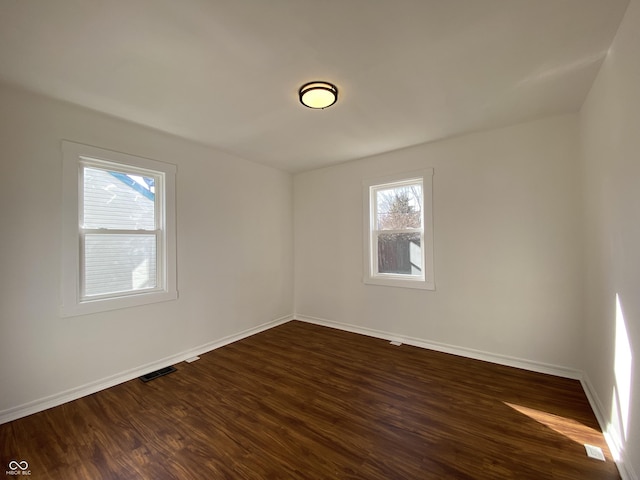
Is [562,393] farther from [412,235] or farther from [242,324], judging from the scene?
[242,324]

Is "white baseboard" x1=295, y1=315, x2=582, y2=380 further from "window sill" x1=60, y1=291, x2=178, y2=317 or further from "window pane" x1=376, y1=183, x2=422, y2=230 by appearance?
"window sill" x1=60, y1=291, x2=178, y2=317

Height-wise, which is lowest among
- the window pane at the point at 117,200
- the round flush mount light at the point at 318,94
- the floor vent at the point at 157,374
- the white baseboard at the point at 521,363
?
the floor vent at the point at 157,374

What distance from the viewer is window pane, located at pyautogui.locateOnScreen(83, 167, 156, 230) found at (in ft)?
8.50

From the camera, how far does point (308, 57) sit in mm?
1795

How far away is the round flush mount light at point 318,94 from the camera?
209cm

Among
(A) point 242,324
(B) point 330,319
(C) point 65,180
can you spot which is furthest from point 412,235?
(C) point 65,180

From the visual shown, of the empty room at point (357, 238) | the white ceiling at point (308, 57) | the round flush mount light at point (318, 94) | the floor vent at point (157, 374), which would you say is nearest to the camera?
the white ceiling at point (308, 57)

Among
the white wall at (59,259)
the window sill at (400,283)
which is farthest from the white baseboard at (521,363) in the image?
the white wall at (59,259)

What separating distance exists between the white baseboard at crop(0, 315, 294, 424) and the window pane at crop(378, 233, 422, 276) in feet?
7.76

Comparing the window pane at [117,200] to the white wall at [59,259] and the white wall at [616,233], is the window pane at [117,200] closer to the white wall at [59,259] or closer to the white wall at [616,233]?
the white wall at [59,259]

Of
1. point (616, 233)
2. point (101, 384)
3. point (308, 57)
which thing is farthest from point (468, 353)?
point (101, 384)

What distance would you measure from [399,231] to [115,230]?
3379mm

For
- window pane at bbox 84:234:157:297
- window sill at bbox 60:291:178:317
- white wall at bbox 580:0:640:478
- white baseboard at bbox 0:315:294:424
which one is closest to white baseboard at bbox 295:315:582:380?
white wall at bbox 580:0:640:478

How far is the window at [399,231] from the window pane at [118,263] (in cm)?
280
